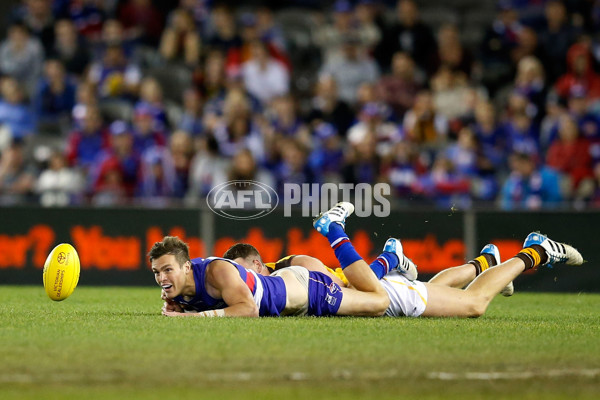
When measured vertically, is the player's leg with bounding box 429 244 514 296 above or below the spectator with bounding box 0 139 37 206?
below

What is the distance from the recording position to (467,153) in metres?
16.0

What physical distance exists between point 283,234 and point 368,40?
5.30 m

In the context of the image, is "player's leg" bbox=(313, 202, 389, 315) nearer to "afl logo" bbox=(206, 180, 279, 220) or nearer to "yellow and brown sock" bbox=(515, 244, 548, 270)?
"yellow and brown sock" bbox=(515, 244, 548, 270)

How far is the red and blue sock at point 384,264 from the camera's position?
933 cm

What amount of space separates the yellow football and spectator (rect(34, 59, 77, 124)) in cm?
862

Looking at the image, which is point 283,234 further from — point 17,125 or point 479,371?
point 479,371

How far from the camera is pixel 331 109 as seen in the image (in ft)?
57.1

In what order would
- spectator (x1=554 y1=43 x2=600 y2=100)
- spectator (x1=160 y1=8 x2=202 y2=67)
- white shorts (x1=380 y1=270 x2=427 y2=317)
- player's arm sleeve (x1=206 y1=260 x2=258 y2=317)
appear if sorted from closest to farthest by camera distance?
1. player's arm sleeve (x1=206 y1=260 x2=258 y2=317)
2. white shorts (x1=380 y1=270 x2=427 y2=317)
3. spectator (x1=554 y1=43 x2=600 y2=100)
4. spectator (x1=160 y1=8 x2=202 y2=67)

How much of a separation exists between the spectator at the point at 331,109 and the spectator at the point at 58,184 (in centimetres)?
428

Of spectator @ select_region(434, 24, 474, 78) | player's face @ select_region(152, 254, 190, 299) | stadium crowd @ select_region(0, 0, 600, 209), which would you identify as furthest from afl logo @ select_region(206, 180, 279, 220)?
player's face @ select_region(152, 254, 190, 299)

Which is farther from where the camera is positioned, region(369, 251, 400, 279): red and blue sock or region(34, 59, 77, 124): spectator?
region(34, 59, 77, 124): spectator

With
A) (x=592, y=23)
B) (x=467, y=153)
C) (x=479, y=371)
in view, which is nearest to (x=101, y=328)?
(x=479, y=371)

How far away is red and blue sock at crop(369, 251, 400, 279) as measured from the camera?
30.6ft

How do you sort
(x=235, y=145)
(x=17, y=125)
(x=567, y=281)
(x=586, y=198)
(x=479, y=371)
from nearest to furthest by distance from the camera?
(x=479, y=371)
(x=567, y=281)
(x=586, y=198)
(x=235, y=145)
(x=17, y=125)
